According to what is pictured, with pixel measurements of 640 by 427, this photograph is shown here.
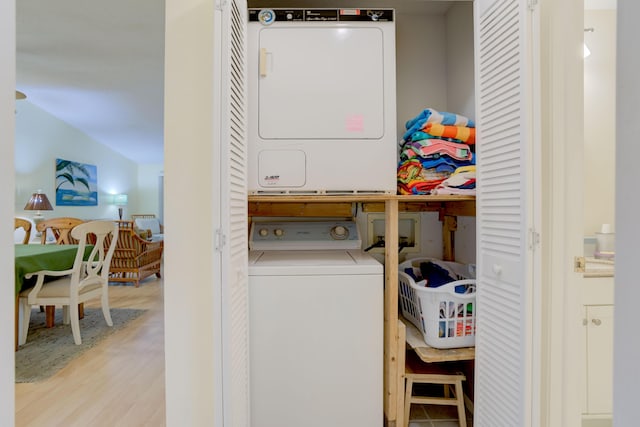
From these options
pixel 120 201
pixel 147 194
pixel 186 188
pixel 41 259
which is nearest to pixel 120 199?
pixel 120 201

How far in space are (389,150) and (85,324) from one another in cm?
355

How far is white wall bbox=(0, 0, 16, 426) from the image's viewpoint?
0.53 metres

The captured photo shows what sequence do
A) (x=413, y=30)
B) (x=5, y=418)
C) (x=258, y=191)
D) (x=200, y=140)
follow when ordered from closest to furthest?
(x=5, y=418), (x=200, y=140), (x=258, y=191), (x=413, y=30)

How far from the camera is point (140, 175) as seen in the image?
29.4 feet

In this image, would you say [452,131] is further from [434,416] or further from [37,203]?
[37,203]

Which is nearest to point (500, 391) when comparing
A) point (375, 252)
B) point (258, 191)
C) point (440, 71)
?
point (375, 252)

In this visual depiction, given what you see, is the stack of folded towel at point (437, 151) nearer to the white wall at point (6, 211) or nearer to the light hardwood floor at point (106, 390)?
the white wall at point (6, 211)

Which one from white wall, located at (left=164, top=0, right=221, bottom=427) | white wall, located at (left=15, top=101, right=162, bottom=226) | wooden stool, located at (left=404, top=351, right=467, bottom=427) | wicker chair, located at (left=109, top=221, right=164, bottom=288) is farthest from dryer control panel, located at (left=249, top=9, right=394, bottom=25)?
white wall, located at (left=15, top=101, right=162, bottom=226)

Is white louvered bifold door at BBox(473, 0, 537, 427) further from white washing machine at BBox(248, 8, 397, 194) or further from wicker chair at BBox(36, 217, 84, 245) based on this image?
wicker chair at BBox(36, 217, 84, 245)

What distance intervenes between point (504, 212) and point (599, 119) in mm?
1253

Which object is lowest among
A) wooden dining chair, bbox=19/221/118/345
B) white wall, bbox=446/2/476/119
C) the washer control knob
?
wooden dining chair, bbox=19/221/118/345

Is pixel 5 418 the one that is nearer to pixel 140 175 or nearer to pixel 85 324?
pixel 85 324

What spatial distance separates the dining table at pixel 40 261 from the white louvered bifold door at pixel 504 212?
3154mm

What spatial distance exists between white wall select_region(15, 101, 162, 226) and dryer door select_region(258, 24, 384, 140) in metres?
4.28
